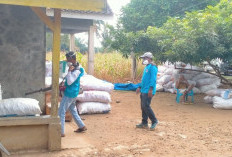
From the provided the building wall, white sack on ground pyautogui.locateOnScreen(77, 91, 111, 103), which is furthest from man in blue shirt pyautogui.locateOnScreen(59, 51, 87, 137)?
white sack on ground pyautogui.locateOnScreen(77, 91, 111, 103)

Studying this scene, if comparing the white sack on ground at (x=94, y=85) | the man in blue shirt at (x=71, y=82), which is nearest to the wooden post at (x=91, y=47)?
the white sack on ground at (x=94, y=85)

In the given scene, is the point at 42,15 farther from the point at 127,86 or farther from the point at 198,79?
the point at 127,86

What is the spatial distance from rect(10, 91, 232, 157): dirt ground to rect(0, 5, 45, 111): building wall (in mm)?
1387

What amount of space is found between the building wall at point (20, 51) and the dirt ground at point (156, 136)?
1.39 metres

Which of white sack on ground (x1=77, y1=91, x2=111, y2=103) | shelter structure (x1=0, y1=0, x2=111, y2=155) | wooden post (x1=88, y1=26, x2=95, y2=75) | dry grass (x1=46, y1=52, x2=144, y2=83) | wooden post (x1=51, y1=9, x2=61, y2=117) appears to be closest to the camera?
Result: wooden post (x1=51, y1=9, x2=61, y2=117)

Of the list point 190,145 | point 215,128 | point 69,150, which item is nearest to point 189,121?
point 215,128

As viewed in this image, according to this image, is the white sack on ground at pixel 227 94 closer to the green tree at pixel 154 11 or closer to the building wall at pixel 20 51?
the building wall at pixel 20 51

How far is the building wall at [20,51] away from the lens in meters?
7.18

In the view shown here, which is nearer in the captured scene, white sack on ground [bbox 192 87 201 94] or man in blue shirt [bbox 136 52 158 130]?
man in blue shirt [bbox 136 52 158 130]

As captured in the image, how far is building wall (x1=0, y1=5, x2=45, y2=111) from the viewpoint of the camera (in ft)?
23.5

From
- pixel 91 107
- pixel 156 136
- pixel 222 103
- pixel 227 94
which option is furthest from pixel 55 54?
pixel 227 94

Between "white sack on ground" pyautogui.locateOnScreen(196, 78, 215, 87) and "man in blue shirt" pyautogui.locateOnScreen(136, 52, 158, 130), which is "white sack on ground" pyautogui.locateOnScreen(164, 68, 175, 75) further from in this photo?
"man in blue shirt" pyautogui.locateOnScreen(136, 52, 158, 130)

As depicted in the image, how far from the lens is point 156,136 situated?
6.59 m

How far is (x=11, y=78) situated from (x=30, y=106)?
2.25 m
